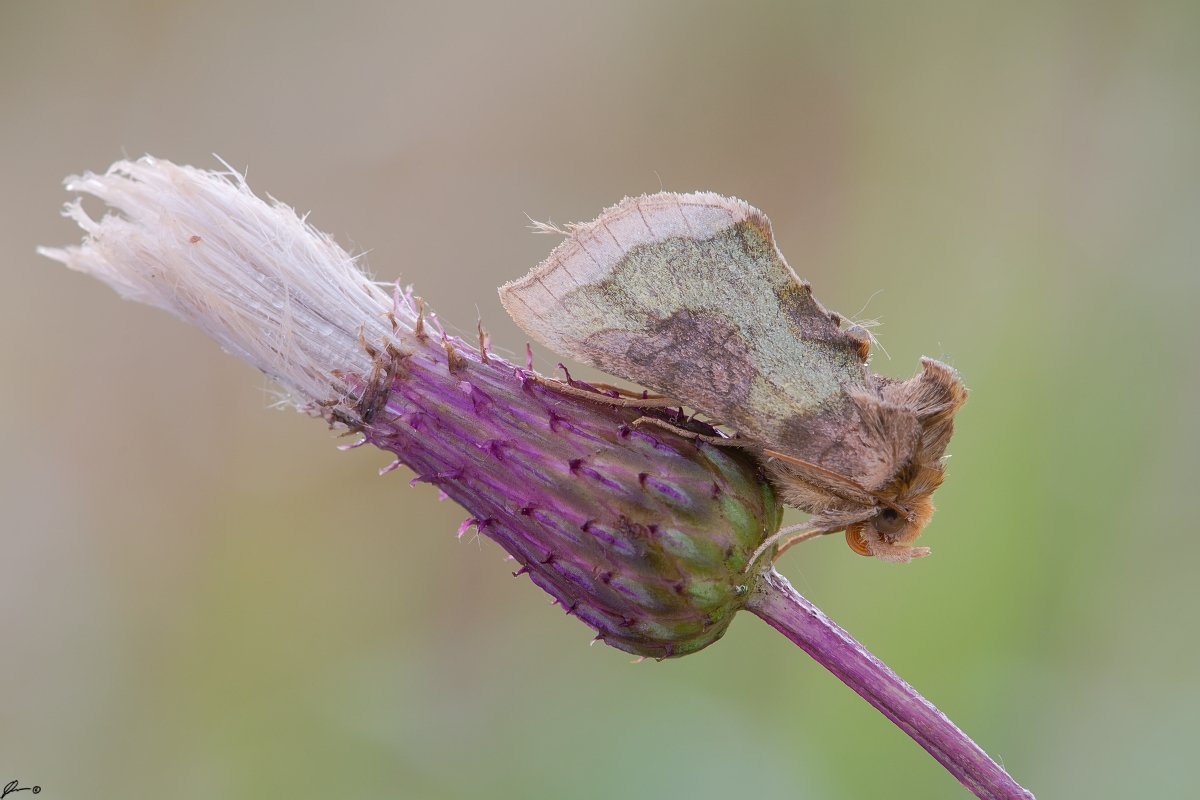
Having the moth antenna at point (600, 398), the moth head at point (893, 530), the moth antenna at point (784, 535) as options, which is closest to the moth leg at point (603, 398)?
the moth antenna at point (600, 398)

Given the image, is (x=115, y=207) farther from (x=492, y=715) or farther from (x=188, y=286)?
(x=492, y=715)

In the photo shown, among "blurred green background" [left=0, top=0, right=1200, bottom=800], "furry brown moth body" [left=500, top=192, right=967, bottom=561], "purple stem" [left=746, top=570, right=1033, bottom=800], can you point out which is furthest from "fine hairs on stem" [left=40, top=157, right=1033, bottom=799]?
"blurred green background" [left=0, top=0, right=1200, bottom=800]

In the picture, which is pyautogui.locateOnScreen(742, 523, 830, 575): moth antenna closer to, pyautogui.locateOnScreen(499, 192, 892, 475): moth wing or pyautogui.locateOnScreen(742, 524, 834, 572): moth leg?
pyautogui.locateOnScreen(742, 524, 834, 572): moth leg

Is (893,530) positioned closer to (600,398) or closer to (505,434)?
→ (600,398)

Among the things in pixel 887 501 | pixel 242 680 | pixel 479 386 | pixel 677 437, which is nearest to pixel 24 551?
pixel 242 680

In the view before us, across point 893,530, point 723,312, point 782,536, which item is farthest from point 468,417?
point 893,530

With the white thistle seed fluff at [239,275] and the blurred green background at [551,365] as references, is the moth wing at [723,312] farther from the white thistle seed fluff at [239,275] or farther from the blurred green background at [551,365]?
the blurred green background at [551,365]
